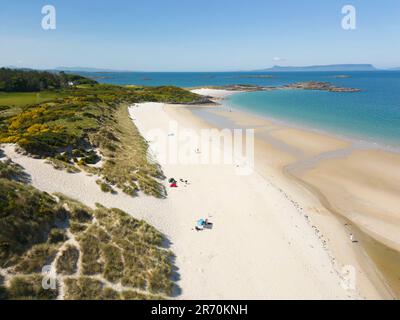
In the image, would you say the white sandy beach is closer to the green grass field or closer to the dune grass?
the dune grass

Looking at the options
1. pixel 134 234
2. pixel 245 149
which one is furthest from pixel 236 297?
pixel 245 149

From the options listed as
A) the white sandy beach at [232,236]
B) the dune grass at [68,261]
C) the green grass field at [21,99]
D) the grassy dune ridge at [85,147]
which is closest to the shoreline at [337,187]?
the white sandy beach at [232,236]

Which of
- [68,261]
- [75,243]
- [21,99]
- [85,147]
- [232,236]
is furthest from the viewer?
[21,99]

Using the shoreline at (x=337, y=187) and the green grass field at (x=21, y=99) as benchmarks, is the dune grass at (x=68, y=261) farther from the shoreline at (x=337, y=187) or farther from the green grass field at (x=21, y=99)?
the green grass field at (x=21, y=99)

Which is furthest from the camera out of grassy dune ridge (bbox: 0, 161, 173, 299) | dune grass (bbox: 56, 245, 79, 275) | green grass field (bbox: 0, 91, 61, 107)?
green grass field (bbox: 0, 91, 61, 107)

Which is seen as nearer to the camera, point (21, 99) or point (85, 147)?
point (85, 147)

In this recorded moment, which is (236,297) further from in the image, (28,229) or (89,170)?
(89,170)

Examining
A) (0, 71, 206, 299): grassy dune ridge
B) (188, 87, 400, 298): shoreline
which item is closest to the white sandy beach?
(0, 71, 206, 299): grassy dune ridge

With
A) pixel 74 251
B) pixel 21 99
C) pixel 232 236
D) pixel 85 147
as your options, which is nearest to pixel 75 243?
pixel 74 251

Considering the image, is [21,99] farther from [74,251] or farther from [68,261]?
[68,261]
